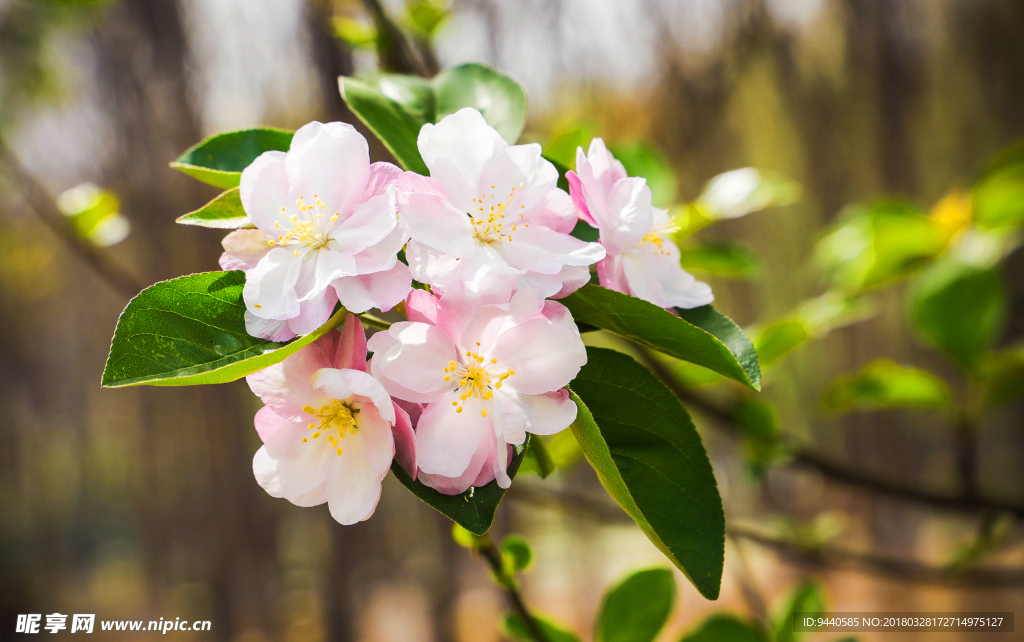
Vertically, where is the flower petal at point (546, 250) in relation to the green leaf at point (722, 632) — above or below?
above

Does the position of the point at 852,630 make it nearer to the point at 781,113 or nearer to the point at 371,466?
the point at 371,466

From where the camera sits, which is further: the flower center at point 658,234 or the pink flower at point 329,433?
the flower center at point 658,234

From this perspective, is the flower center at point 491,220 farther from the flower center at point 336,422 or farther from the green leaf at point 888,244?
the green leaf at point 888,244

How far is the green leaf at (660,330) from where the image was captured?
365 mm

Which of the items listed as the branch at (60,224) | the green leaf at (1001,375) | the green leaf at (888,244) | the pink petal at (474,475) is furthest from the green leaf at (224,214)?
the green leaf at (1001,375)

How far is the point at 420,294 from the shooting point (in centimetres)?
37

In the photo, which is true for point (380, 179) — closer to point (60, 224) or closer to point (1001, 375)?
point (60, 224)

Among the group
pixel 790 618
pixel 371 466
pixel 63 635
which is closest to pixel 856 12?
pixel 790 618

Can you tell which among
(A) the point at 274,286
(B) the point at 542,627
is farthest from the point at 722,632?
(A) the point at 274,286

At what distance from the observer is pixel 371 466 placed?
0.37 m

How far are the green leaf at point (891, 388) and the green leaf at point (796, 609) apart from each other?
1.28ft

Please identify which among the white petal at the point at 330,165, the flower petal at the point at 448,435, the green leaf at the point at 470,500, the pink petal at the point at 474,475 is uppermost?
the white petal at the point at 330,165

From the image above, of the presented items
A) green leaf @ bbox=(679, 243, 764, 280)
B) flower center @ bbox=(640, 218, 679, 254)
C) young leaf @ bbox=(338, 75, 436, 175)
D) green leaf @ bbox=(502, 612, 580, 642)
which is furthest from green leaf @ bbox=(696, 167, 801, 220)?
green leaf @ bbox=(502, 612, 580, 642)

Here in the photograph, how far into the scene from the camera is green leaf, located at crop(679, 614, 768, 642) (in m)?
0.76
